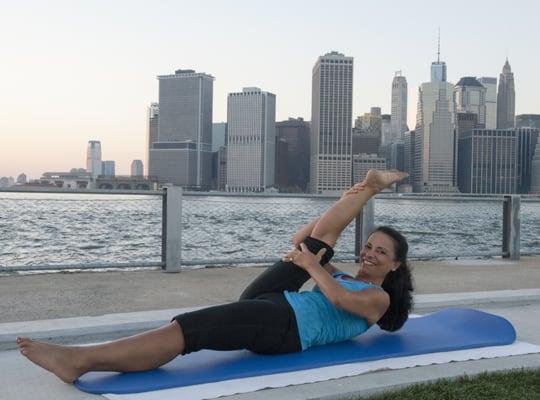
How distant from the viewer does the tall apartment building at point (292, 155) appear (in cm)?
7856

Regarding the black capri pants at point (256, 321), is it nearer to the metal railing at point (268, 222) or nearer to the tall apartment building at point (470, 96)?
the metal railing at point (268, 222)

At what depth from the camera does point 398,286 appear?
336 centimetres

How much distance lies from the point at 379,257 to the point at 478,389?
80 cm

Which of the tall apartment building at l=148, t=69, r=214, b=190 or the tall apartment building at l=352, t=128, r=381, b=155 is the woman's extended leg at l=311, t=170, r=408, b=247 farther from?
the tall apartment building at l=352, t=128, r=381, b=155

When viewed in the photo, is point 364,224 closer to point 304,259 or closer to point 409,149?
point 304,259

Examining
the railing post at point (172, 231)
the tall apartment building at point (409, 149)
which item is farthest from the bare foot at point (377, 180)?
the tall apartment building at point (409, 149)

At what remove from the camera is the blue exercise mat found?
9.08ft

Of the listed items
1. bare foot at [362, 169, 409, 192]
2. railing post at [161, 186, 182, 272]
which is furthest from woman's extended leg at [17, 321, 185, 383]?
railing post at [161, 186, 182, 272]

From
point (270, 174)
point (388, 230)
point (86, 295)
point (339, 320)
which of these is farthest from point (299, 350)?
point (270, 174)

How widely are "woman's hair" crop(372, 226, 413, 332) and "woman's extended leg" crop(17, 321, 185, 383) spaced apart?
120 centimetres

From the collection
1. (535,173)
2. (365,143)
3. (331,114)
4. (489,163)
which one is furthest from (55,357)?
(331,114)

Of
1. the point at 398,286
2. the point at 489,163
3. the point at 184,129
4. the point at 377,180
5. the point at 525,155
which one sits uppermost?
the point at 184,129

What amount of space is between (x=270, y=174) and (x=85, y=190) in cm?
7185

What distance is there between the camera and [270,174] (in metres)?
78.7
